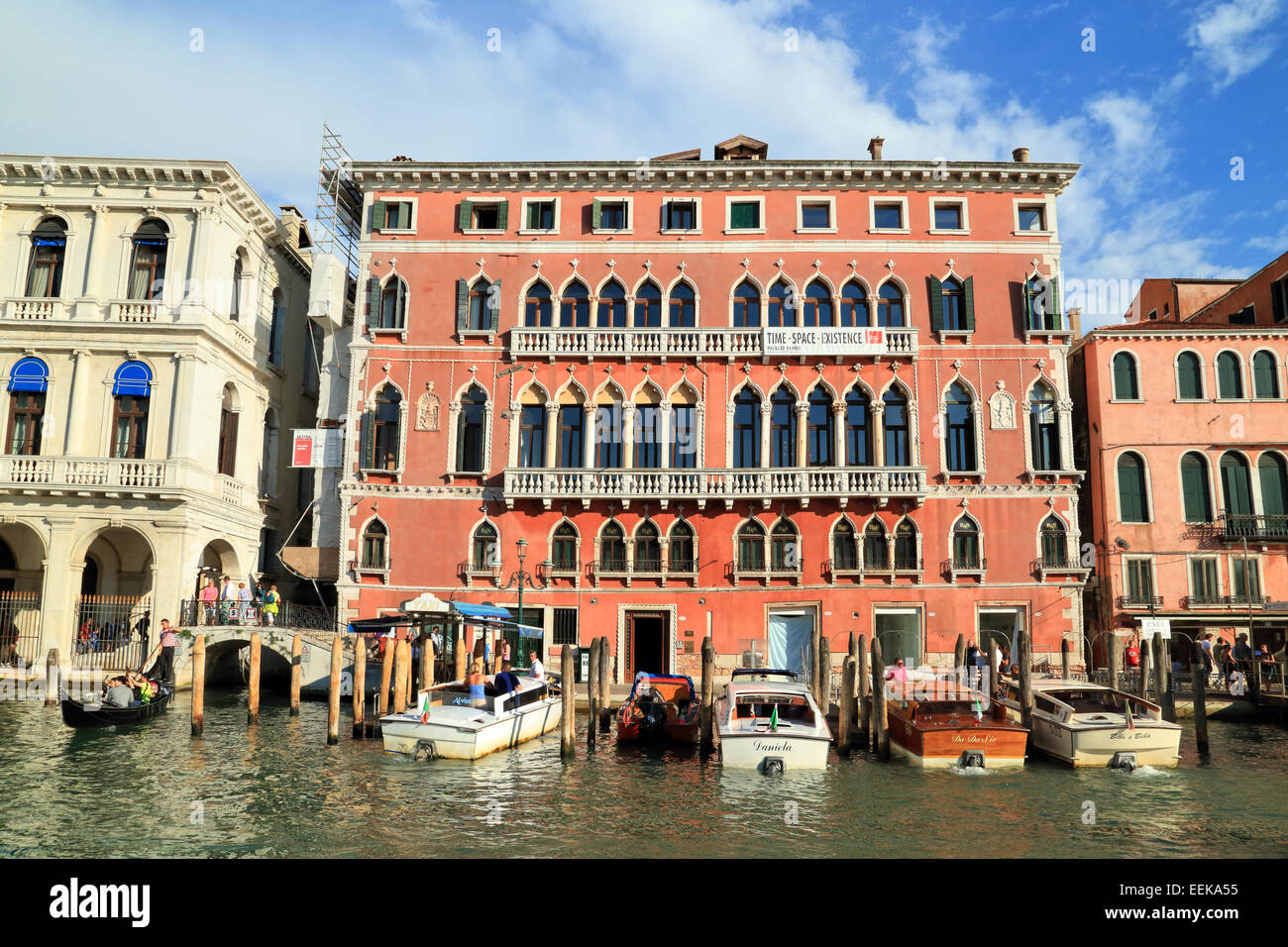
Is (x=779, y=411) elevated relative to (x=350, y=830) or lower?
elevated

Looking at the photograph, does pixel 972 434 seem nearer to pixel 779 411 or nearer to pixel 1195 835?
pixel 779 411

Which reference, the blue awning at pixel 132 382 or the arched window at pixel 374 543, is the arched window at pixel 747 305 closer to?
the arched window at pixel 374 543

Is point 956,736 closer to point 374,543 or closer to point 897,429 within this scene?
point 897,429

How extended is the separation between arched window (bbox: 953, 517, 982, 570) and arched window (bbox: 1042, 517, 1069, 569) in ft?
6.20

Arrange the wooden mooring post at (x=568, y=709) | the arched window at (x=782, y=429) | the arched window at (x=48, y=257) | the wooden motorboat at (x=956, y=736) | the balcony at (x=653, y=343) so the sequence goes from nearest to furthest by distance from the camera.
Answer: the wooden motorboat at (x=956, y=736)
the wooden mooring post at (x=568, y=709)
the balcony at (x=653, y=343)
the arched window at (x=782, y=429)
the arched window at (x=48, y=257)

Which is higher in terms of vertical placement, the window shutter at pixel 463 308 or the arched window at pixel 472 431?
the window shutter at pixel 463 308

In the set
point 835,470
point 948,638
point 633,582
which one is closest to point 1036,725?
point 948,638

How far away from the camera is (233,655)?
93.4 feet

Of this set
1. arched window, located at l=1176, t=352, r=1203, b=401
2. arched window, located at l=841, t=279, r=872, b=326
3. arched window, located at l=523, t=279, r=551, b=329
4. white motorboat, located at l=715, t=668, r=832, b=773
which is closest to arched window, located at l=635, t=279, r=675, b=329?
arched window, located at l=523, t=279, r=551, b=329

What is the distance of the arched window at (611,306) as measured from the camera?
28.1 metres

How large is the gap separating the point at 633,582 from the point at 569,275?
367 inches

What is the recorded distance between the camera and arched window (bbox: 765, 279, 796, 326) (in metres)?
27.9

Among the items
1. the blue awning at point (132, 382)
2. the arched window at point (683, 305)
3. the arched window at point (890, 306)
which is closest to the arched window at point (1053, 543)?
the arched window at point (890, 306)

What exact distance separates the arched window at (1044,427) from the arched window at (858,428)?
465 cm
